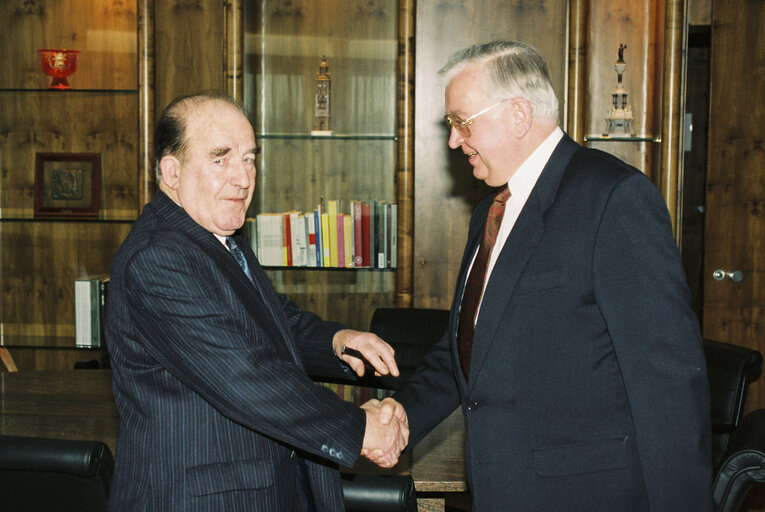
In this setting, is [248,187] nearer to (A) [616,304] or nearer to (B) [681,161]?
(A) [616,304]

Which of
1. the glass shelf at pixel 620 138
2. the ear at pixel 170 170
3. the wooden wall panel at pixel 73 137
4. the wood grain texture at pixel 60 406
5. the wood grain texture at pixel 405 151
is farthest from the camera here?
the wooden wall panel at pixel 73 137

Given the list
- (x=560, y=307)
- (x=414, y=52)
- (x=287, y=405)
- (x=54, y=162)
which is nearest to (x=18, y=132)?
(x=54, y=162)

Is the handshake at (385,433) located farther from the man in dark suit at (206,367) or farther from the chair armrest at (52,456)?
the chair armrest at (52,456)

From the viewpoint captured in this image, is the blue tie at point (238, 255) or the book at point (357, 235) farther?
the book at point (357, 235)

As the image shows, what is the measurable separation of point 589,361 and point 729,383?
119 cm

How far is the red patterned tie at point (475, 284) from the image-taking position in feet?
5.93

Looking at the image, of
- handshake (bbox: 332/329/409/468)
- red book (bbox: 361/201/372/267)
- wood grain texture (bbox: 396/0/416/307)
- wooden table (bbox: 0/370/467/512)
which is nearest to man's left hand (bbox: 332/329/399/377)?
handshake (bbox: 332/329/409/468)

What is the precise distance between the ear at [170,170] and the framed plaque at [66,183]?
2747mm

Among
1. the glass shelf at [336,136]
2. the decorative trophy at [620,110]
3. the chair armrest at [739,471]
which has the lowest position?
the chair armrest at [739,471]

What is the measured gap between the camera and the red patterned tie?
5.93ft

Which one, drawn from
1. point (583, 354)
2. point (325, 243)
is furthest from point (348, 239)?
point (583, 354)

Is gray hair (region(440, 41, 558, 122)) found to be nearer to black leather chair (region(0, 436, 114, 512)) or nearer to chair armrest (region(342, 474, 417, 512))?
chair armrest (region(342, 474, 417, 512))

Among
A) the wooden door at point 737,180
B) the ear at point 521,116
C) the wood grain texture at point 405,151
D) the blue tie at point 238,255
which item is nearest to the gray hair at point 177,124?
the blue tie at point 238,255

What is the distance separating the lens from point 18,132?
14.2 feet
